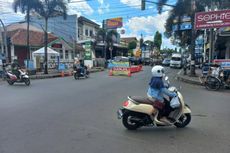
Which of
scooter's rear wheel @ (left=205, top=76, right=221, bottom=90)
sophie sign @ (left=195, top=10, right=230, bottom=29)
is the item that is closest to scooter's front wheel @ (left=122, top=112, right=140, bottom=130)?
scooter's rear wheel @ (left=205, top=76, right=221, bottom=90)

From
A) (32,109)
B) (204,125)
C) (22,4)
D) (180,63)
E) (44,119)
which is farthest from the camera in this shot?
(180,63)

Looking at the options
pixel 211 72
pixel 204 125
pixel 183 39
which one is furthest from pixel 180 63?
pixel 204 125

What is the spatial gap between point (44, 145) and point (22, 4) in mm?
20400

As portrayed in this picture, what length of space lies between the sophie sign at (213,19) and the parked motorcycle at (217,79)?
4.58 metres

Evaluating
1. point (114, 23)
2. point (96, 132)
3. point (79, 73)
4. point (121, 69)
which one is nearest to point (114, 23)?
point (114, 23)

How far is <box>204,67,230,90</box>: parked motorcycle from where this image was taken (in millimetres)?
12484

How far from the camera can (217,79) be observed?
489 inches

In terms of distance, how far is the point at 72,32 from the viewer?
40875 mm

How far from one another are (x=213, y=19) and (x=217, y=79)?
6.04m

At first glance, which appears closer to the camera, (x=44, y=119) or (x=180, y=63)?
(x=44, y=119)

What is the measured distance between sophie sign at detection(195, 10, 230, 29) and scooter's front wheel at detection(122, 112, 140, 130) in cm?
1331

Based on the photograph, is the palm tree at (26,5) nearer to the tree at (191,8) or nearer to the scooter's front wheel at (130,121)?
the tree at (191,8)

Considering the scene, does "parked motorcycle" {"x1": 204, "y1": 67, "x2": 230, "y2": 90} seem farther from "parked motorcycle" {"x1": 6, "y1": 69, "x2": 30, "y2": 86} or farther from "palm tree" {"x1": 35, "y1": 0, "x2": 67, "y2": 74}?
"palm tree" {"x1": 35, "y1": 0, "x2": 67, "y2": 74}

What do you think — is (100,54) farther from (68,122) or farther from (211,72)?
(68,122)
